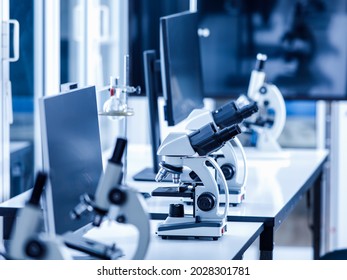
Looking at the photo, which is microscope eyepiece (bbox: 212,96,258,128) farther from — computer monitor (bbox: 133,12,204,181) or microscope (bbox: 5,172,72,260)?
microscope (bbox: 5,172,72,260)

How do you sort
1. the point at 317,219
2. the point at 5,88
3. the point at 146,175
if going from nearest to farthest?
the point at 146,175 < the point at 5,88 < the point at 317,219

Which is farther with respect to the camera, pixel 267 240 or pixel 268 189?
pixel 268 189

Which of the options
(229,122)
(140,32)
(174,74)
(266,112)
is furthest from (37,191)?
(140,32)

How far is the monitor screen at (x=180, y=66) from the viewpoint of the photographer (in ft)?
9.41

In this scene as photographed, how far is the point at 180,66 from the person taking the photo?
307 cm

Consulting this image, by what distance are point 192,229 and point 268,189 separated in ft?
2.63

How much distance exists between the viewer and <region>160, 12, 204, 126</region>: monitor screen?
2869mm

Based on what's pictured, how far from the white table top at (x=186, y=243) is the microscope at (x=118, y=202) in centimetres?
24

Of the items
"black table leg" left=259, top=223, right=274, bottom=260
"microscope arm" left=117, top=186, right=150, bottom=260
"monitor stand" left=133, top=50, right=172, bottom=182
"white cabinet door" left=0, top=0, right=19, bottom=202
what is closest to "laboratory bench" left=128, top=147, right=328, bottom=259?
"black table leg" left=259, top=223, right=274, bottom=260

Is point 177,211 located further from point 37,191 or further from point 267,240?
point 37,191

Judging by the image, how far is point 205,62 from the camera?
13.9ft

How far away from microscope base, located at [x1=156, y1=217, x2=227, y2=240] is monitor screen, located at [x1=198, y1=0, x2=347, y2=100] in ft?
6.45
